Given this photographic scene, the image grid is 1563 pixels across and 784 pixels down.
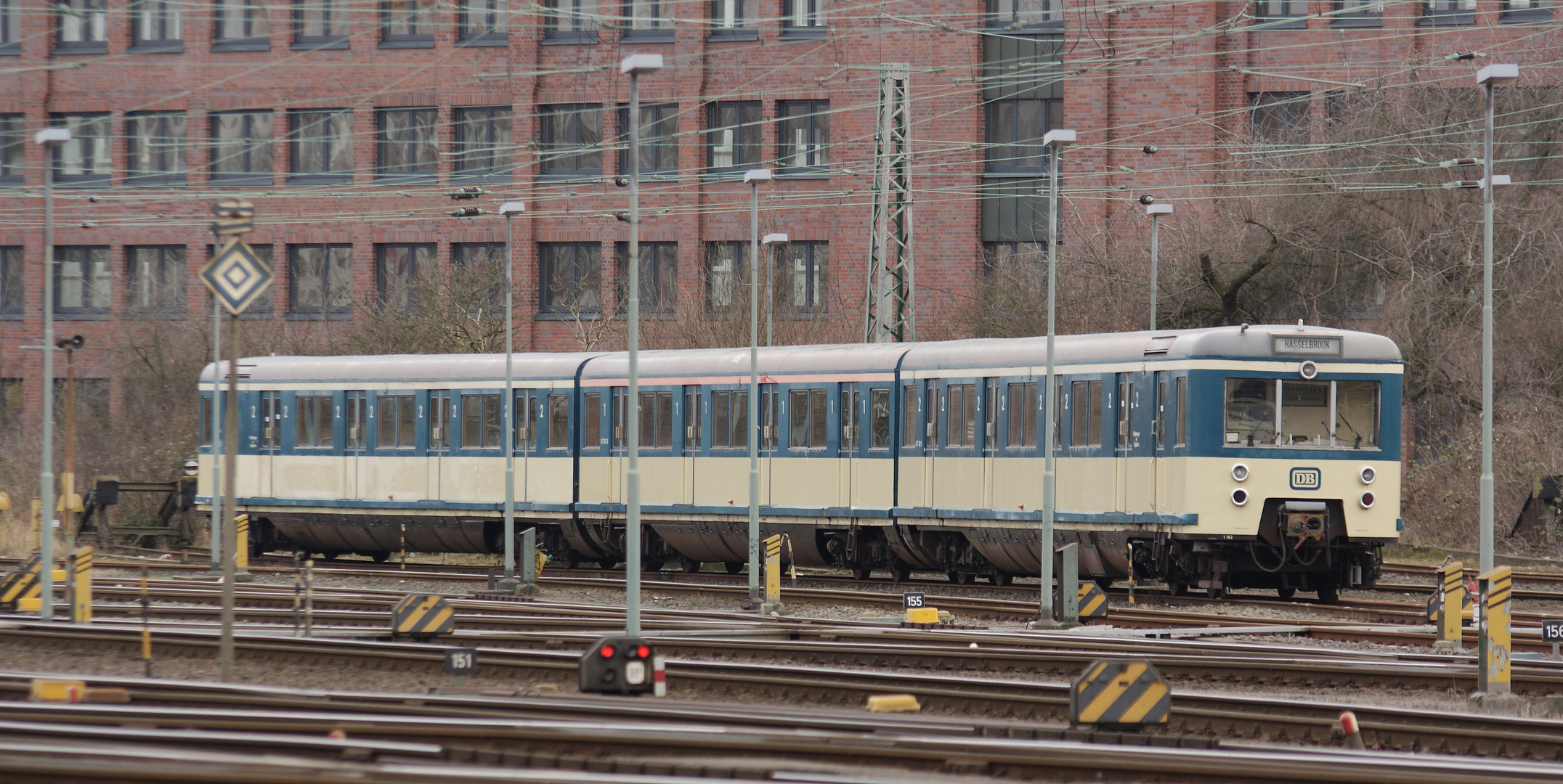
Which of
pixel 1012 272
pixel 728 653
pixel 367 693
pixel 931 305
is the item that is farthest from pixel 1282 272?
pixel 367 693

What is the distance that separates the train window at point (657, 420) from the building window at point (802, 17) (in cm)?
2449

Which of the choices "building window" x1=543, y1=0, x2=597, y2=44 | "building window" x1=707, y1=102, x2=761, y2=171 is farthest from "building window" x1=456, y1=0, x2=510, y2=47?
"building window" x1=707, y1=102, x2=761, y2=171

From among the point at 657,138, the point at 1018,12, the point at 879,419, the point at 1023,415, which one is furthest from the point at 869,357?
the point at 657,138

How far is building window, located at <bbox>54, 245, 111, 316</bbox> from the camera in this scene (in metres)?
60.1

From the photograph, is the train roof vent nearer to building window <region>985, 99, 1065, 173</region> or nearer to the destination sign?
the destination sign

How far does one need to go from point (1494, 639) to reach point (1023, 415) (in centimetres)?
1103

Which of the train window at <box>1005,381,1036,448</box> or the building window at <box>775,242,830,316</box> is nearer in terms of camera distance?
the train window at <box>1005,381,1036,448</box>

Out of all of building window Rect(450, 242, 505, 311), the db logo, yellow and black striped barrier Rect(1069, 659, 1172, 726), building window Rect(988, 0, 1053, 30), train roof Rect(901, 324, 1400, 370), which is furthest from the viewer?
building window Rect(988, 0, 1053, 30)

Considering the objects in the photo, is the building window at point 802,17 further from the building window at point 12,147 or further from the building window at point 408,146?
the building window at point 12,147

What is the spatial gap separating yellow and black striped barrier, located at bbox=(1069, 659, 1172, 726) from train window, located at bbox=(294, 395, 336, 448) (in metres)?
24.1

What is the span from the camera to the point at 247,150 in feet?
193

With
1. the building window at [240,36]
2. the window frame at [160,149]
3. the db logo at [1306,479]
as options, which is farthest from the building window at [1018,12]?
the db logo at [1306,479]

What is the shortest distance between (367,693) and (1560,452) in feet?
82.9

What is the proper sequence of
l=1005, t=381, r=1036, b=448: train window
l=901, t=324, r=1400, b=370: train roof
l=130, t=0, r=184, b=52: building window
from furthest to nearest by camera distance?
1. l=130, t=0, r=184, b=52: building window
2. l=1005, t=381, r=1036, b=448: train window
3. l=901, t=324, r=1400, b=370: train roof
